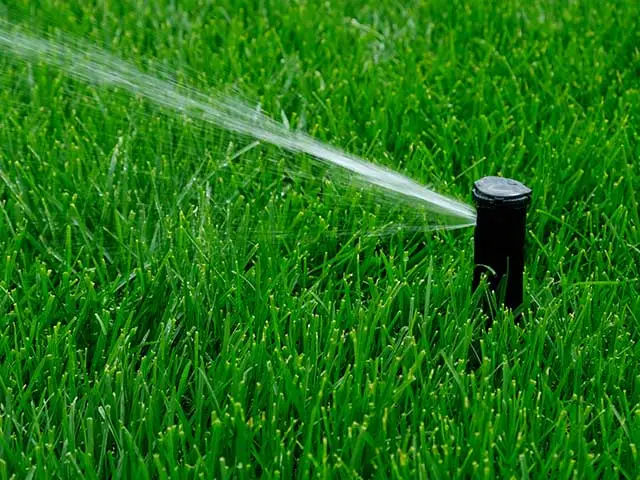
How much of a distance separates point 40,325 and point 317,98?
1.32 metres

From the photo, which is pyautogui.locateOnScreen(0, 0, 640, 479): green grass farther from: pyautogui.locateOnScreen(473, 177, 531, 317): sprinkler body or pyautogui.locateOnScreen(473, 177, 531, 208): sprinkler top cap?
pyautogui.locateOnScreen(473, 177, 531, 208): sprinkler top cap

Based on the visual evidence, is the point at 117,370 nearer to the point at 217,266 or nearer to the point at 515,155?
the point at 217,266

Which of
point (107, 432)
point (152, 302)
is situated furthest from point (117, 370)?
point (152, 302)

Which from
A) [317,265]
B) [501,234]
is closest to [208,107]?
[317,265]

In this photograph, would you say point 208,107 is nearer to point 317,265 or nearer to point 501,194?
point 317,265

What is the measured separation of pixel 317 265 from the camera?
253 cm

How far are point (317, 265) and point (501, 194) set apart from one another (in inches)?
24.8

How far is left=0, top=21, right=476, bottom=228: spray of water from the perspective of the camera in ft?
8.84

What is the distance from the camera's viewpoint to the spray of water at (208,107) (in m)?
2.69

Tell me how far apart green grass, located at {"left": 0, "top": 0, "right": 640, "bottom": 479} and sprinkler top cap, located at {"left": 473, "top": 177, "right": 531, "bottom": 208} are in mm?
265

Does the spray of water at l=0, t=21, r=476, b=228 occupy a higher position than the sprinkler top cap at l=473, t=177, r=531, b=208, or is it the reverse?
the sprinkler top cap at l=473, t=177, r=531, b=208

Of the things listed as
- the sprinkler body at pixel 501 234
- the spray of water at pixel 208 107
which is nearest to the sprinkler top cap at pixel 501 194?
the sprinkler body at pixel 501 234

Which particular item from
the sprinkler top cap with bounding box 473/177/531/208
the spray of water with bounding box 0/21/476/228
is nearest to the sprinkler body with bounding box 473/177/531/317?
the sprinkler top cap with bounding box 473/177/531/208

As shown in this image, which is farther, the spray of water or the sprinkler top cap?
the spray of water
